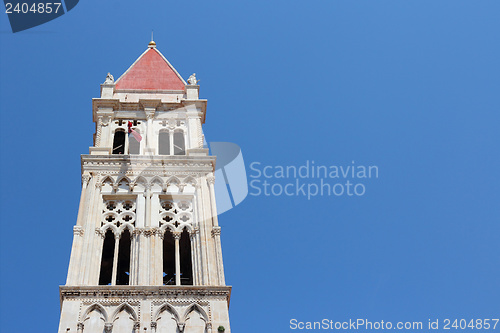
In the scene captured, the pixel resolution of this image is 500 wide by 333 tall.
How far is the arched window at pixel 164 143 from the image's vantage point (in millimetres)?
40438

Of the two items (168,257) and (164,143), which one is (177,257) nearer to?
(168,257)

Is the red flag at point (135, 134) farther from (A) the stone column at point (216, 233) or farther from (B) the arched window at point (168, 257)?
(B) the arched window at point (168, 257)

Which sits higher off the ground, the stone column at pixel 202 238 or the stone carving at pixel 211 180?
the stone carving at pixel 211 180

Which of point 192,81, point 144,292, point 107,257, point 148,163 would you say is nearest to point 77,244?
point 107,257

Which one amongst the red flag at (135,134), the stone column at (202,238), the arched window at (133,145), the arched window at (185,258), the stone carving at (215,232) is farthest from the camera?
the red flag at (135,134)

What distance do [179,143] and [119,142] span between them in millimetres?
3091

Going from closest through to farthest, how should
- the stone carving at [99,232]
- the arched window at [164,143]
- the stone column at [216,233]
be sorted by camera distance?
1. the stone column at [216,233]
2. the stone carving at [99,232]
3. the arched window at [164,143]

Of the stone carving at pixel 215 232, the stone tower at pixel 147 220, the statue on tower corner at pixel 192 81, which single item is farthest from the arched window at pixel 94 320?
the statue on tower corner at pixel 192 81

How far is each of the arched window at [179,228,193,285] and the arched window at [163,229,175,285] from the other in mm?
480

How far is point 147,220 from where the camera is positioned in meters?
35.0

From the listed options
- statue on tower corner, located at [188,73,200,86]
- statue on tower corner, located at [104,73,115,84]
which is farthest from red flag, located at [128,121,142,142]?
statue on tower corner, located at [188,73,200,86]

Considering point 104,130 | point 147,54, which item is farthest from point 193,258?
point 147,54

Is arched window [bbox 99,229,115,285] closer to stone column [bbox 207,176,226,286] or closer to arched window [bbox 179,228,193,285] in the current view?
arched window [bbox 179,228,193,285]

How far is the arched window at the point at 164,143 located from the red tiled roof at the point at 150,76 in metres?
3.83
